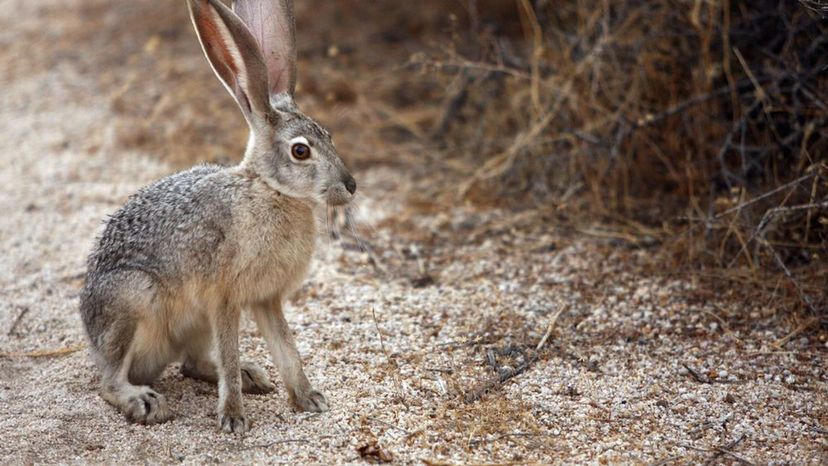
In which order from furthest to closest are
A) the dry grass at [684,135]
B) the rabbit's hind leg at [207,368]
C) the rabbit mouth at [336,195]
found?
the dry grass at [684,135] → the rabbit's hind leg at [207,368] → the rabbit mouth at [336,195]

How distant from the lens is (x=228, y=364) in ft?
12.2

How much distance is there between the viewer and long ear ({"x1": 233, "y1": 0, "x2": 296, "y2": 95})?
13.3ft

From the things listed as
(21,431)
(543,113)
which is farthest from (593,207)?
(21,431)

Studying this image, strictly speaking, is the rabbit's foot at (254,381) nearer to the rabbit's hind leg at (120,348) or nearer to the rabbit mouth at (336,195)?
the rabbit's hind leg at (120,348)

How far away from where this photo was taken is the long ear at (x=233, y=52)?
367cm

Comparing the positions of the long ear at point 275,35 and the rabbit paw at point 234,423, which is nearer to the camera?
the rabbit paw at point 234,423

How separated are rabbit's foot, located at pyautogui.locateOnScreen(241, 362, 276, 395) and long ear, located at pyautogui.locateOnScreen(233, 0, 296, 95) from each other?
3.91ft

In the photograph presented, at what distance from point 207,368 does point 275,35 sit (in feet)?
4.84

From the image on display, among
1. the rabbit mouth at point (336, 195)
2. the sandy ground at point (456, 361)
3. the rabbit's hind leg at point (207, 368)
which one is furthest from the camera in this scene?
the rabbit's hind leg at point (207, 368)

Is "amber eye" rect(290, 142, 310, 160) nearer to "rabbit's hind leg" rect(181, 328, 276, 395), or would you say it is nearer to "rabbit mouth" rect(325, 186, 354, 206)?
"rabbit mouth" rect(325, 186, 354, 206)

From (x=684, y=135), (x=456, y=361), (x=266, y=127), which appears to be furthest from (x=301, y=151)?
(x=684, y=135)

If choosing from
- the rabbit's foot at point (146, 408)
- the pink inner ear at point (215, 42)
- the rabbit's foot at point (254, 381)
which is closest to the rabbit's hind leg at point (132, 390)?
the rabbit's foot at point (146, 408)

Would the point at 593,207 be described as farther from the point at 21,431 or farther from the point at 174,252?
the point at 21,431

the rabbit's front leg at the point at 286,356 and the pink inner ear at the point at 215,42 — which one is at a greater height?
the pink inner ear at the point at 215,42
